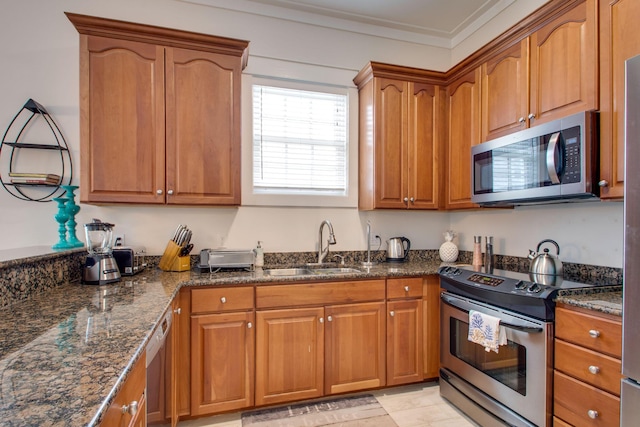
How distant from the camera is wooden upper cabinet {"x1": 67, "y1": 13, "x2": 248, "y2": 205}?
210 centimetres

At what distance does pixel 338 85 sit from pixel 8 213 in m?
2.61

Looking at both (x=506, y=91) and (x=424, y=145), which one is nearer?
(x=506, y=91)

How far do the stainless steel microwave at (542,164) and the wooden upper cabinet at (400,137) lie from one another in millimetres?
458

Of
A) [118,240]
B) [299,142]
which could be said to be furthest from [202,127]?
[118,240]

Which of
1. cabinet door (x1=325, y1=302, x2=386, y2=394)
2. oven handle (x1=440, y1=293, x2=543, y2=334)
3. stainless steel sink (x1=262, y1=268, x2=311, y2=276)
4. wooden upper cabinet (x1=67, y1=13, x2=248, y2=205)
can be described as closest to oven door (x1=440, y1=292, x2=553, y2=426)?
oven handle (x1=440, y1=293, x2=543, y2=334)

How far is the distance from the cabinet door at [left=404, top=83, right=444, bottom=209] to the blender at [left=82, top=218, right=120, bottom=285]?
2.12 metres

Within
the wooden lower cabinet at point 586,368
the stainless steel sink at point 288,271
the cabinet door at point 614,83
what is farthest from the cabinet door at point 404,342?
the cabinet door at point 614,83

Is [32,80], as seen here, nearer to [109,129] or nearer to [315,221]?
[109,129]

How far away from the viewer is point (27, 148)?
2.29 metres

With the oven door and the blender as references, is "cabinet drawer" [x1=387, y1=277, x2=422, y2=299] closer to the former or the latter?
the oven door

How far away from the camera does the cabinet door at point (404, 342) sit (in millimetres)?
2408

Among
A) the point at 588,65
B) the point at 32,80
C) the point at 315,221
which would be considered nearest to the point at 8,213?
the point at 32,80

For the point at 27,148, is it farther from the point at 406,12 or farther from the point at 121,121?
the point at 406,12

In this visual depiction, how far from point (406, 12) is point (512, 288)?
237cm
